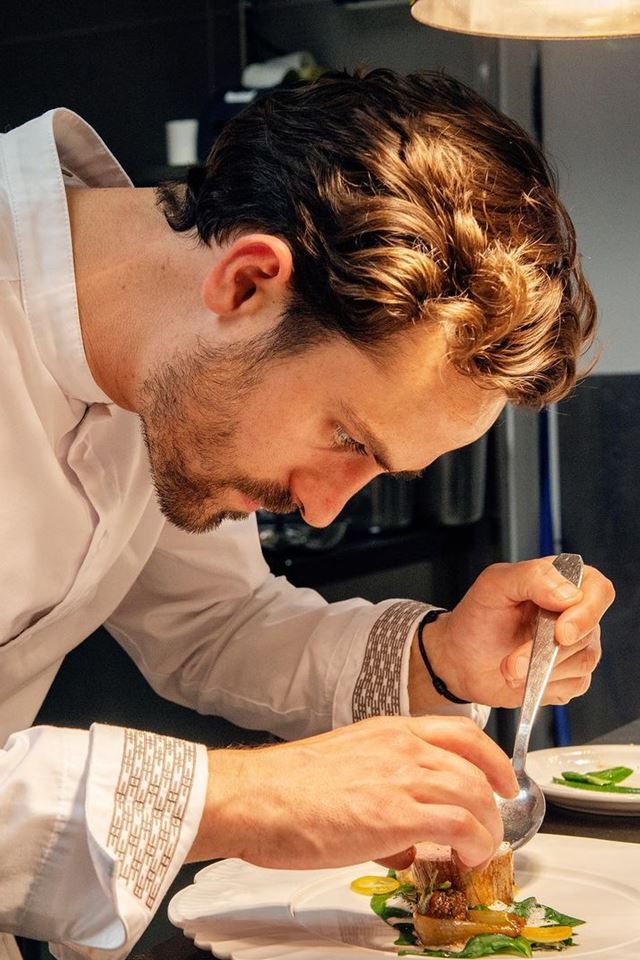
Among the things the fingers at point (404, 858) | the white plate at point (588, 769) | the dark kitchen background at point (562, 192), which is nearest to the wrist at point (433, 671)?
the white plate at point (588, 769)

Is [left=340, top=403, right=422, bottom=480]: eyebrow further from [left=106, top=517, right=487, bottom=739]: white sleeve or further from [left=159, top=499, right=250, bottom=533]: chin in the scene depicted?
[left=106, top=517, right=487, bottom=739]: white sleeve

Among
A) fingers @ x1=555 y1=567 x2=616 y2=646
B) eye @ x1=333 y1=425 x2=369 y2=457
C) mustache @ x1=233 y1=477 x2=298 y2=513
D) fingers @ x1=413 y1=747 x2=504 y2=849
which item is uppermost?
eye @ x1=333 y1=425 x2=369 y2=457

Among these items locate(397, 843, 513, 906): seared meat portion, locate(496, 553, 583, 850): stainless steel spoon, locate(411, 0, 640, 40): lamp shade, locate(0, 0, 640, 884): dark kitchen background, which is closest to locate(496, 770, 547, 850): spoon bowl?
locate(496, 553, 583, 850): stainless steel spoon

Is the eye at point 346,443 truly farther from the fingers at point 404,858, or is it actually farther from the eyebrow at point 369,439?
the fingers at point 404,858

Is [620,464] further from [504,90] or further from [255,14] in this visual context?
[255,14]

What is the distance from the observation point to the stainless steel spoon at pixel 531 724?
1158mm

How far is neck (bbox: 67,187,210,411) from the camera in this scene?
1200 mm

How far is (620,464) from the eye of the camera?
2941mm

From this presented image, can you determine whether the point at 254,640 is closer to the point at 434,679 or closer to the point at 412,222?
the point at 434,679

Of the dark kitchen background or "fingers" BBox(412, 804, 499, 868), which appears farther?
the dark kitchen background

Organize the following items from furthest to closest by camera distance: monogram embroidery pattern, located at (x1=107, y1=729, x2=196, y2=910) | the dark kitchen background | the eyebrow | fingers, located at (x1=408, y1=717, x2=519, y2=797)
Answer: the dark kitchen background
the eyebrow
fingers, located at (x1=408, y1=717, x2=519, y2=797)
monogram embroidery pattern, located at (x1=107, y1=729, x2=196, y2=910)

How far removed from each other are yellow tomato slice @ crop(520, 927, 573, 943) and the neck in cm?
55

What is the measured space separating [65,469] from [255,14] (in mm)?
2193

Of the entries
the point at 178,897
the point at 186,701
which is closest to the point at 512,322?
the point at 178,897
